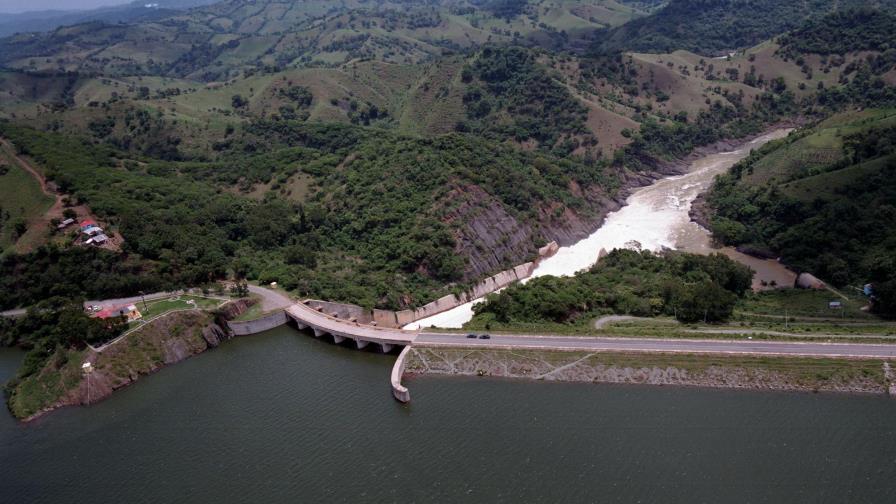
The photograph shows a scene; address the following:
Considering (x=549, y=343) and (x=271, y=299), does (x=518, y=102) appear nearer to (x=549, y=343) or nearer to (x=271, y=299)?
(x=271, y=299)

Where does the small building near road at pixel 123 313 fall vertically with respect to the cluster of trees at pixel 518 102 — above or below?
below

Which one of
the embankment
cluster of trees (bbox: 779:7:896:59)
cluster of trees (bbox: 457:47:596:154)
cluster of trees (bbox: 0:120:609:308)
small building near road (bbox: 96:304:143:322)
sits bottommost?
the embankment

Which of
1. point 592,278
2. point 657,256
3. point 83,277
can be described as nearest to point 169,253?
point 83,277

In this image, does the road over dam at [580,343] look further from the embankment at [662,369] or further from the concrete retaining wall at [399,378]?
the concrete retaining wall at [399,378]

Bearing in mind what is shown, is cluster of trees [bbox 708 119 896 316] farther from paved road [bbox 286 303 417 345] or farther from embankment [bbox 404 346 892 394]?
paved road [bbox 286 303 417 345]

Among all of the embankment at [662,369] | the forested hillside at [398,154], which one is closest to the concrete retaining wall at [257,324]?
the forested hillside at [398,154]

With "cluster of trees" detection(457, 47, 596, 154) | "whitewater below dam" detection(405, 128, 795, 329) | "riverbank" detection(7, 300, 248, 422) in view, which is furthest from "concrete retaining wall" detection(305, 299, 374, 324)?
"cluster of trees" detection(457, 47, 596, 154)

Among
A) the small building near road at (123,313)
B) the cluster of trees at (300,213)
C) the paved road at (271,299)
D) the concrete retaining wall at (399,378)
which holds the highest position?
the cluster of trees at (300,213)
